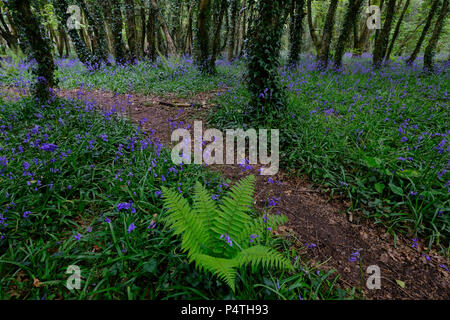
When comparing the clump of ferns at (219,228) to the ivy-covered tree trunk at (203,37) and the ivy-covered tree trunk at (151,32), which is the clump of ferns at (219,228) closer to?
the ivy-covered tree trunk at (203,37)

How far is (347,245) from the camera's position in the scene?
2.46 meters

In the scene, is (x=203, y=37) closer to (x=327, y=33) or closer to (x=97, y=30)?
(x=327, y=33)

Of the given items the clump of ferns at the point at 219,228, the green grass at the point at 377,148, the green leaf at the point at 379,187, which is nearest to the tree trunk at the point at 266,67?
the green grass at the point at 377,148

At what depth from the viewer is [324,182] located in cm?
327

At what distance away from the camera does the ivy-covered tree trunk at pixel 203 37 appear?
8.46m

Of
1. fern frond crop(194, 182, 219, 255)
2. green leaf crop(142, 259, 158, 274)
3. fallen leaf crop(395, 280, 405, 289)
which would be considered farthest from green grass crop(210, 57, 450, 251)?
green leaf crop(142, 259, 158, 274)

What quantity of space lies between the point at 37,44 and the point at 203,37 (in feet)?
20.1

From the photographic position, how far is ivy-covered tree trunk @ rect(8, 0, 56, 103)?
421 cm

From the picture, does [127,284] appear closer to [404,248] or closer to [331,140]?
[404,248]

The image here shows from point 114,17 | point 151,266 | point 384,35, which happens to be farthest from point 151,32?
point 151,266

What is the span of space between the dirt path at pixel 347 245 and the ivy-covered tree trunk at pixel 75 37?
1028 centimetres

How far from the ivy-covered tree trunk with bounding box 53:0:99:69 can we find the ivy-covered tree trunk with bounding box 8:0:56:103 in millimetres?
5392

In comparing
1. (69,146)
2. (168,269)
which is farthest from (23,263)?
(69,146)

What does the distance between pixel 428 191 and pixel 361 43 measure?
19.9m
